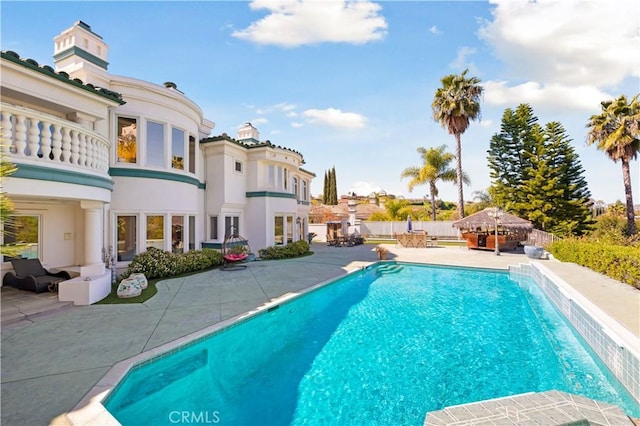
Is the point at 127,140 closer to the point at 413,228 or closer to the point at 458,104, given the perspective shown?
the point at 458,104

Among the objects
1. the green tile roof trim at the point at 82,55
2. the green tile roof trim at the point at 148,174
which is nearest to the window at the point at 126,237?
the green tile roof trim at the point at 148,174

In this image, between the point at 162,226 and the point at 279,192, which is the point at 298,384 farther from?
the point at 279,192

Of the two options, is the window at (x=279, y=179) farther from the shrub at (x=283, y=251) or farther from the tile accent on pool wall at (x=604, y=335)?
the tile accent on pool wall at (x=604, y=335)

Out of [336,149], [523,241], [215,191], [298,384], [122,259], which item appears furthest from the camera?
[336,149]

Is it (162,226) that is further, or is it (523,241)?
(523,241)

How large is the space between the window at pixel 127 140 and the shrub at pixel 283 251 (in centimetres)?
852

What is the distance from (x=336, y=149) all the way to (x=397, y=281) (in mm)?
19035

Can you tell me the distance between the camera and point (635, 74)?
42.2 ft

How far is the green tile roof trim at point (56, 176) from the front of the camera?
666 centimetres

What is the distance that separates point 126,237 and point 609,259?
18188 mm

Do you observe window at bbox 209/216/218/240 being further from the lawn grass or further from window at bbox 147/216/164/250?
the lawn grass

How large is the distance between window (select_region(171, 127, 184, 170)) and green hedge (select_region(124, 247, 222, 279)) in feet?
13.3

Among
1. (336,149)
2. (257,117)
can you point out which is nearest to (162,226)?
(257,117)

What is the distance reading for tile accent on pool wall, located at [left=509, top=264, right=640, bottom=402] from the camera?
489cm
